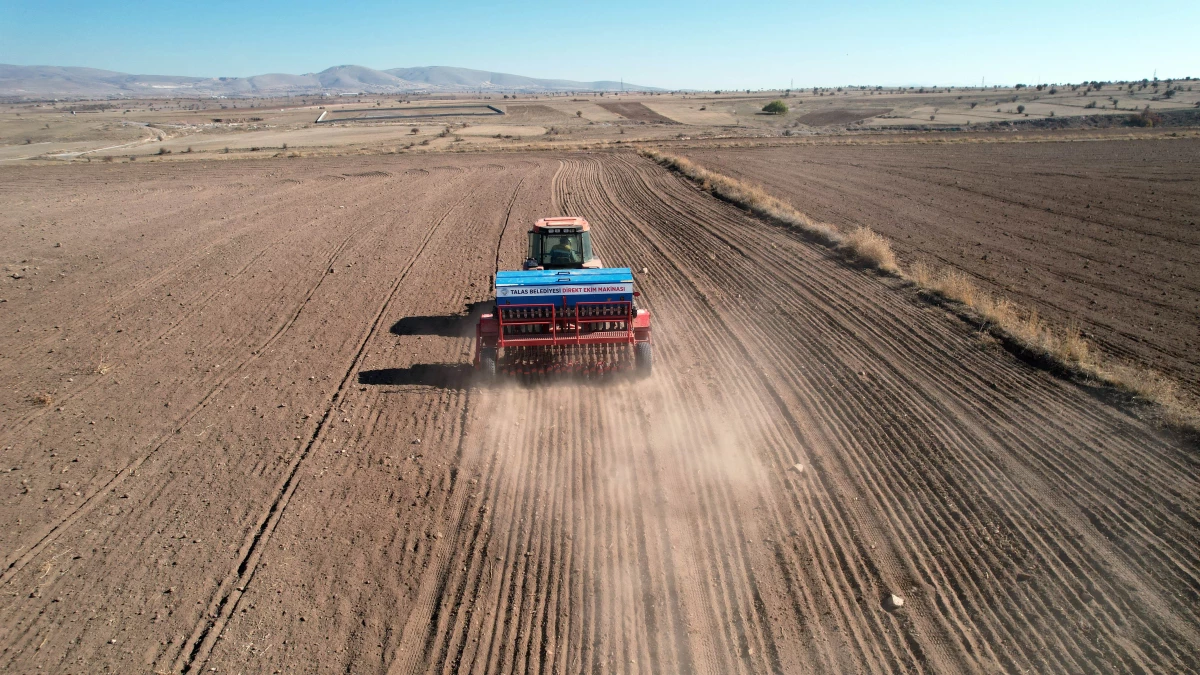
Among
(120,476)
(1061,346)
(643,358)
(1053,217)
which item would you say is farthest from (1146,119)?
(120,476)

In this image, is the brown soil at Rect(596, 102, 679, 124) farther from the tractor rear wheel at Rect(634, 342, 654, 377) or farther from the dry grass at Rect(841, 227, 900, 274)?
the tractor rear wheel at Rect(634, 342, 654, 377)

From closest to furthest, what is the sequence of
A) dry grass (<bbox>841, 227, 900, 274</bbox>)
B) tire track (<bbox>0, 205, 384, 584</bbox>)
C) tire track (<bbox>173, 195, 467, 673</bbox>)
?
tire track (<bbox>173, 195, 467, 673</bbox>)
tire track (<bbox>0, 205, 384, 584</bbox>)
dry grass (<bbox>841, 227, 900, 274</bbox>)

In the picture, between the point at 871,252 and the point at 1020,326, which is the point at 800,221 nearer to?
the point at 871,252

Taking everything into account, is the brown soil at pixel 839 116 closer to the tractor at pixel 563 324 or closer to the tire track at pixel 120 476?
the tractor at pixel 563 324

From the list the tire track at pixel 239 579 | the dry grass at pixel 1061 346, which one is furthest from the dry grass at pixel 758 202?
the tire track at pixel 239 579

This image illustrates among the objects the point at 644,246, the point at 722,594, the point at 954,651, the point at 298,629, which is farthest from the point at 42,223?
the point at 954,651

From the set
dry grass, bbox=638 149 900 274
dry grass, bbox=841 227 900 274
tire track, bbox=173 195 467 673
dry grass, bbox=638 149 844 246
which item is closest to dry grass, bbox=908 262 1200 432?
dry grass, bbox=841 227 900 274

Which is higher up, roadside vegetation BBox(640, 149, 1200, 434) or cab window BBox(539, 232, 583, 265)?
cab window BBox(539, 232, 583, 265)
